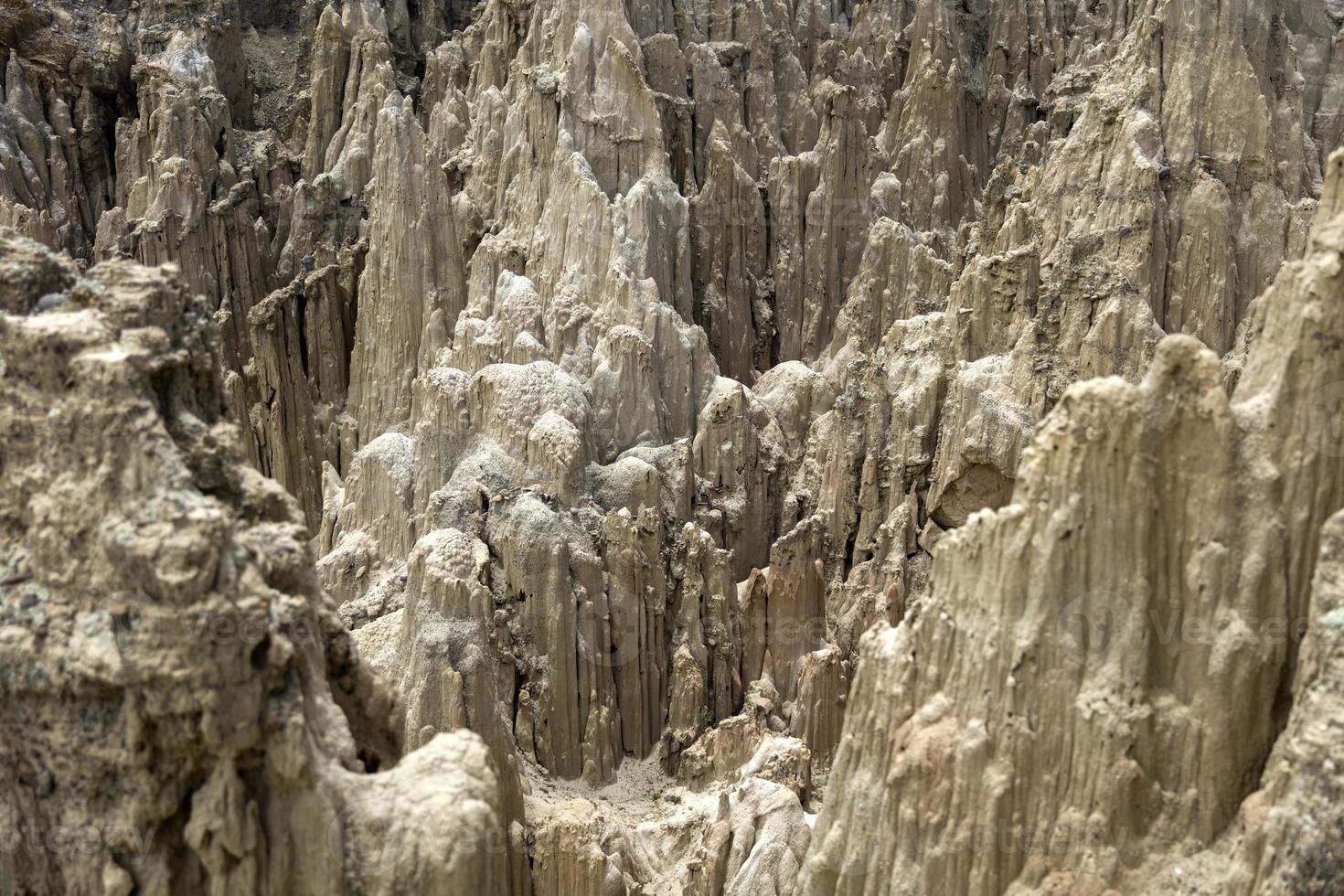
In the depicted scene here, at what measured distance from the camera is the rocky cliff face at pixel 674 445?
7926mm

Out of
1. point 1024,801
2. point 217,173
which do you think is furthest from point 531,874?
point 217,173

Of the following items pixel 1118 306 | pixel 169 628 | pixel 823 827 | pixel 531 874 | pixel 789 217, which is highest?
pixel 789 217

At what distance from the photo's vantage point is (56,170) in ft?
109

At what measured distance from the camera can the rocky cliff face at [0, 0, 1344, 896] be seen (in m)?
7.93

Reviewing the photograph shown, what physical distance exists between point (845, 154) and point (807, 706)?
1609cm

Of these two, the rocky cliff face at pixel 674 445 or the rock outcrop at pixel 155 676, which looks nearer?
the rock outcrop at pixel 155 676

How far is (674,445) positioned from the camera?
2219cm

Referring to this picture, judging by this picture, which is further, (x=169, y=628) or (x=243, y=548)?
(x=243, y=548)

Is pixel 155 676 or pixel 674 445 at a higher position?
pixel 674 445

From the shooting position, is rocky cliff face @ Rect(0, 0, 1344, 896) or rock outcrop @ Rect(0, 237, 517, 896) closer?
rock outcrop @ Rect(0, 237, 517, 896)

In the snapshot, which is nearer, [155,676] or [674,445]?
[155,676]

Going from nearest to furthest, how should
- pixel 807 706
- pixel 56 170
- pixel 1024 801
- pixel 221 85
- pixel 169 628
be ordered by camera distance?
1. pixel 169 628
2. pixel 1024 801
3. pixel 807 706
4. pixel 56 170
5. pixel 221 85

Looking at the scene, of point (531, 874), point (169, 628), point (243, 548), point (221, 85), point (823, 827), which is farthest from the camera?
point (221, 85)

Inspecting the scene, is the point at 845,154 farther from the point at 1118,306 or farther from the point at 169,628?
the point at 169,628
